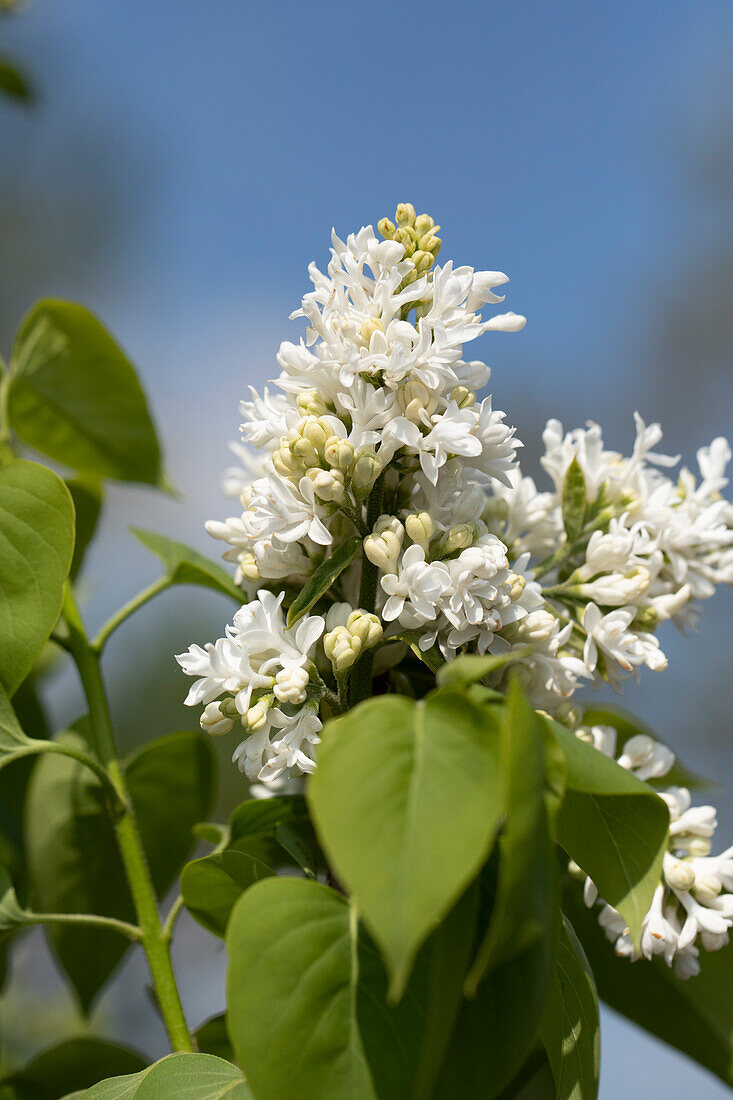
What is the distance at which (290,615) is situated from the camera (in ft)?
1.16

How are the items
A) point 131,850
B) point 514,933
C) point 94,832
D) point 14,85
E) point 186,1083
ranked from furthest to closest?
point 14,85
point 94,832
point 131,850
point 186,1083
point 514,933

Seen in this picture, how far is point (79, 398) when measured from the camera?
646mm

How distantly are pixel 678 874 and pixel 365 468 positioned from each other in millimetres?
218

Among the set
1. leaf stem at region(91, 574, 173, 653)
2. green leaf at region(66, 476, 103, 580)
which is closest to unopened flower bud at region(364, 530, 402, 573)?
leaf stem at region(91, 574, 173, 653)

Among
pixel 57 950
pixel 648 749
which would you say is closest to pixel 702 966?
pixel 648 749

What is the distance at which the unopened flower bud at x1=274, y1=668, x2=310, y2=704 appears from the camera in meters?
0.34

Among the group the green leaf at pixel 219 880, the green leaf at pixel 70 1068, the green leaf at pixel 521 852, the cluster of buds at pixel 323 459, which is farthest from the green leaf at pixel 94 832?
the green leaf at pixel 521 852

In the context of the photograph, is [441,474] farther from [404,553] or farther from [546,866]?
[546,866]

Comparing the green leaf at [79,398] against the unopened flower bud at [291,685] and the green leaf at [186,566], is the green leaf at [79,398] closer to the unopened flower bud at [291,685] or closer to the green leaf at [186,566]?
the green leaf at [186,566]

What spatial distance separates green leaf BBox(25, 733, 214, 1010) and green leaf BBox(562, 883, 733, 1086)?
0.25m

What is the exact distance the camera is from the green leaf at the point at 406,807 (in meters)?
0.21

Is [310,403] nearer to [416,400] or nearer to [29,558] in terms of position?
[416,400]

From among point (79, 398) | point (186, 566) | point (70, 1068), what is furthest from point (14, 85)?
point (70, 1068)

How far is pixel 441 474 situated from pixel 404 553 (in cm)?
4
